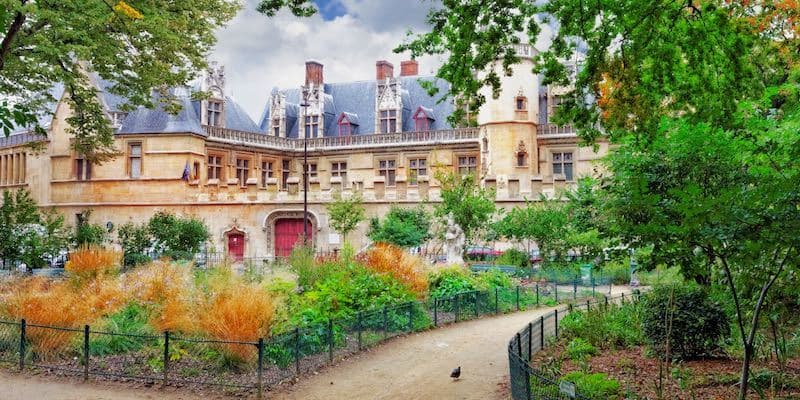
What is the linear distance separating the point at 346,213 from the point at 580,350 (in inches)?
789

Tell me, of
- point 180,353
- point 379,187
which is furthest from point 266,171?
point 180,353

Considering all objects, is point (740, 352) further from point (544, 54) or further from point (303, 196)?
point (303, 196)

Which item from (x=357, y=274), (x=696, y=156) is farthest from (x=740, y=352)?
(x=357, y=274)

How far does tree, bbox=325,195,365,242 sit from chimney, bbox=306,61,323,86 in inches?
543

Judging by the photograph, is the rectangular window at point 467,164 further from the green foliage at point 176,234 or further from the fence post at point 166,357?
the fence post at point 166,357

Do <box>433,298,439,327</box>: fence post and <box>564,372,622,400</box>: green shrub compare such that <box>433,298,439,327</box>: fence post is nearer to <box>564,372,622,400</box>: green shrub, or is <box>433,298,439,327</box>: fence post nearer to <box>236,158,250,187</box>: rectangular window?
<box>564,372,622,400</box>: green shrub

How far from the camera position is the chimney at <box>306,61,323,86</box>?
138 ft

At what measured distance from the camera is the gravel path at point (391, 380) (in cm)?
962

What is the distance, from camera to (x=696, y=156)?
9711mm

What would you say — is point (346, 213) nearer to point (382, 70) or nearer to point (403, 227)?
point (403, 227)

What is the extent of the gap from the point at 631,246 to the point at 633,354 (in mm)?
4204

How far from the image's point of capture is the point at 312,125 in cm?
4025

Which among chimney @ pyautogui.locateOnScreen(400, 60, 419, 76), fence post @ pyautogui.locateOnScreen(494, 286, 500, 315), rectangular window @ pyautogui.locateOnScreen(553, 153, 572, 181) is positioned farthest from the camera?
chimney @ pyautogui.locateOnScreen(400, 60, 419, 76)

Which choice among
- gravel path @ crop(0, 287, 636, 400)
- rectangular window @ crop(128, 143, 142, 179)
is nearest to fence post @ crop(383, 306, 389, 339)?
gravel path @ crop(0, 287, 636, 400)
